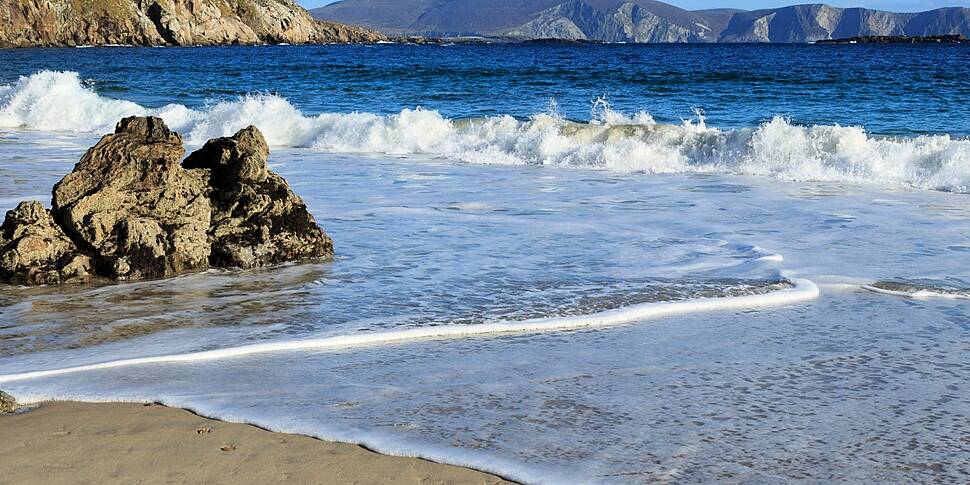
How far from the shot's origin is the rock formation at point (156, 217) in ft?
21.7

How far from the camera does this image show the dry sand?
132 inches

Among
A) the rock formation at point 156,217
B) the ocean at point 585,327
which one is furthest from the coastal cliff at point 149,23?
the rock formation at point 156,217

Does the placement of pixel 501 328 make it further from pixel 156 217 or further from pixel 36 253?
pixel 36 253

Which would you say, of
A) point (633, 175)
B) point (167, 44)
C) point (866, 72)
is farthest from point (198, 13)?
point (633, 175)

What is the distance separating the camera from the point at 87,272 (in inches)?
261

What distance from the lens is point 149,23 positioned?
11931 cm

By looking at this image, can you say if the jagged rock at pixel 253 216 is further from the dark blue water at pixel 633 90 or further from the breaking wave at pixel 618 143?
the dark blue water at pixel 633 90

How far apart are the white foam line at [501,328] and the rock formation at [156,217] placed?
2.11 m

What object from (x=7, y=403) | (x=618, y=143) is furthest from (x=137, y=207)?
(x=618, y=143)

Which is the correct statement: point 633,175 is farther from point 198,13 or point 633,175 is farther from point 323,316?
point 198,13

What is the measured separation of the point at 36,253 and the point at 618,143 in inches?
409

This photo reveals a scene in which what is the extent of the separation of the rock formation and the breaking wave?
762cm

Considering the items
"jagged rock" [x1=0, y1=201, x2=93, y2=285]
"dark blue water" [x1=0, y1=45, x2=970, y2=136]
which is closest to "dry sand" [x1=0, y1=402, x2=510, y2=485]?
"jagged rock" [x1=0, y1=201, x2=93, y2=285]

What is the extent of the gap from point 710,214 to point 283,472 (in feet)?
22.3
